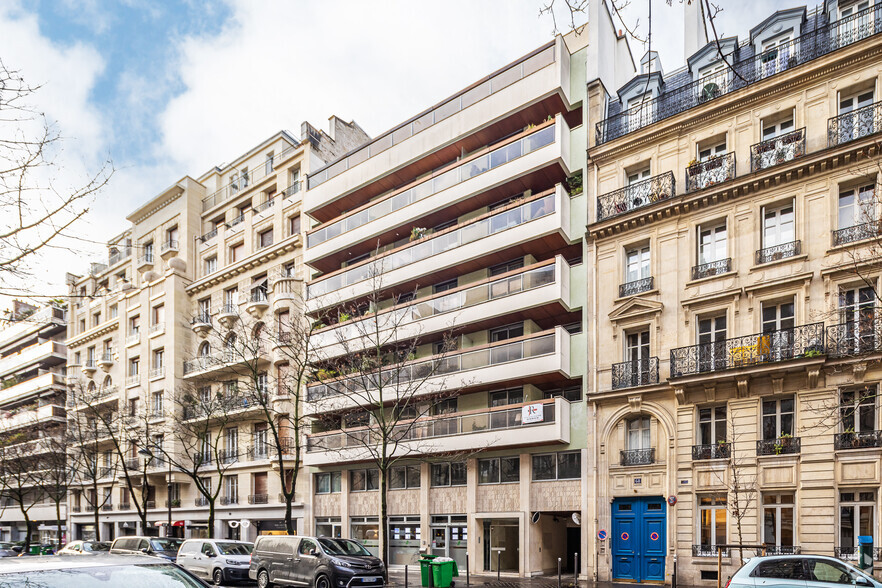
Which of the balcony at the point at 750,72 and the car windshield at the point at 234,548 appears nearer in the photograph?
the balcony at the point at 750,72

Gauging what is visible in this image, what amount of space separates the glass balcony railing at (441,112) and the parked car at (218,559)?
1861cm

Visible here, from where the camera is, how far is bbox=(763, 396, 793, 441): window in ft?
70.2

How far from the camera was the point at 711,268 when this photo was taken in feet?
77.7

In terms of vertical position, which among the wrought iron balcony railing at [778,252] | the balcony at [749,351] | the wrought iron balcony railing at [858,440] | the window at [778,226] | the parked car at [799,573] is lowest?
the parked car at [799,573]

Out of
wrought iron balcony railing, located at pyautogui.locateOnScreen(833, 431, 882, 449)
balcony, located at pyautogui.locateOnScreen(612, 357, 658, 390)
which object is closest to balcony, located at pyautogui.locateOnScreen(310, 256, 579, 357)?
balcony, located at pyautogui.locateOnScreen(612, 357, 658, 390)

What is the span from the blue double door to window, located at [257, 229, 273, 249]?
25.3m

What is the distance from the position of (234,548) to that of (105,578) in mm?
21975

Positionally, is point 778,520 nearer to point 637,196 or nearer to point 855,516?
point 855,516

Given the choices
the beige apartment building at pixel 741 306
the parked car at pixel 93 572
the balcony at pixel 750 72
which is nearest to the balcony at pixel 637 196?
the beige apartment building at pixel 741 306

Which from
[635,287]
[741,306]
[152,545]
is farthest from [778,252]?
[152,545]

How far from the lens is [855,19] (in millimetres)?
21969

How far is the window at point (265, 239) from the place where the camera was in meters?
41.7

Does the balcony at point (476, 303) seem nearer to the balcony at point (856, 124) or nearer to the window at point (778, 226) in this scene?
the window at point (778, 226)

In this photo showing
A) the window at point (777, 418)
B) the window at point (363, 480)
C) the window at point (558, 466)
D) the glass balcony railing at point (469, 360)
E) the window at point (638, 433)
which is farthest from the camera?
the window at point (363, 480)
